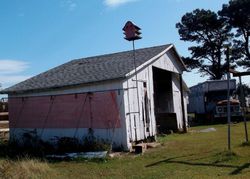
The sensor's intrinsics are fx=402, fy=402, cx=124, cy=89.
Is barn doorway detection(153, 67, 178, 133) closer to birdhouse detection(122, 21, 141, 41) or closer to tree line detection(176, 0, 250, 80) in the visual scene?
birdhouse detection(122, 21, 141, 41)

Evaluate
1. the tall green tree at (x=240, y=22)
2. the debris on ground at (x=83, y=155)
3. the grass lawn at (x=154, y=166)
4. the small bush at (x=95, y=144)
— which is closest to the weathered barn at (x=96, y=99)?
the small bush at (x=95, y=144)

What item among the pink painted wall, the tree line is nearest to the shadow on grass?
the pink painted wall

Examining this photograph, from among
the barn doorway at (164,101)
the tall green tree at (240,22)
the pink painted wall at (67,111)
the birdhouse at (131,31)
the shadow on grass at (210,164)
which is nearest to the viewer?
the shadow on grass at (210,164)

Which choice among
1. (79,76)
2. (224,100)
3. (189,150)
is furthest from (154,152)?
(224,100)

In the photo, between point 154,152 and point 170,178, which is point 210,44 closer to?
point 154,152

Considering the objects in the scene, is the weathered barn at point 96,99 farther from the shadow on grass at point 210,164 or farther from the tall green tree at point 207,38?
the tall green tree at point 207,38

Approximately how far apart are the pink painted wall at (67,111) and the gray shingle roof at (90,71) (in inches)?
25.7

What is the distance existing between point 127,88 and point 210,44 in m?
38.6

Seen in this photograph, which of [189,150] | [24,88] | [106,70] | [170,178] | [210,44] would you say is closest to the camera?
[170,178]

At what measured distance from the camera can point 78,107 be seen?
18.6 m

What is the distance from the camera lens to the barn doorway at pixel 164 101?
2578 centimetres

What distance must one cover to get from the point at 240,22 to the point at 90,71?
3503 cm

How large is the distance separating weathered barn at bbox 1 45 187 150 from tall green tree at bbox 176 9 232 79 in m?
30.5

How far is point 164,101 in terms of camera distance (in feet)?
88.5
